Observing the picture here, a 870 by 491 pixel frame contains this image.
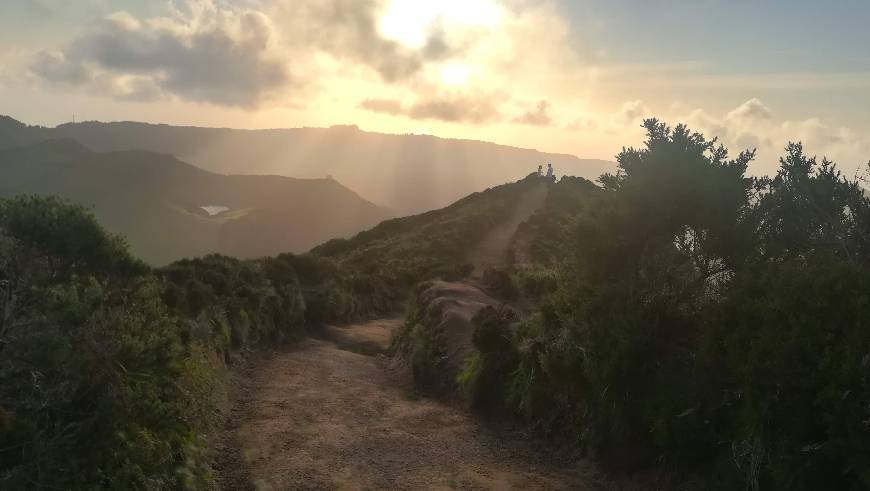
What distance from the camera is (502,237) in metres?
50.2

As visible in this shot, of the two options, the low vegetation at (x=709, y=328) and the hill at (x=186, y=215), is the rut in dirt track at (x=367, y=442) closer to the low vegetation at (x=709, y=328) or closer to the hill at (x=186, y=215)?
the low vegetation at (x=709, y=328)

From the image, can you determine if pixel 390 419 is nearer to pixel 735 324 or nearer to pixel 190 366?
pixel 190 366

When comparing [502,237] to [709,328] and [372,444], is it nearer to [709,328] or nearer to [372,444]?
[372,444]

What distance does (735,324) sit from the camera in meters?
8.91

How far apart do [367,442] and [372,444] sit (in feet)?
0.53

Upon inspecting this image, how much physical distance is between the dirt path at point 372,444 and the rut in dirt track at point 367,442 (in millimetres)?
20

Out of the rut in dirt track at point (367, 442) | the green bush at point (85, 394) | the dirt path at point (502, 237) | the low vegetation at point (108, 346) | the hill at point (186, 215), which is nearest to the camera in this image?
the green bush at point (85, 394)

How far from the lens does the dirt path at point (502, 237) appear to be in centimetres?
4176

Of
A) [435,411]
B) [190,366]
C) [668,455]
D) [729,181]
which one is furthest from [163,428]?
[729,181]

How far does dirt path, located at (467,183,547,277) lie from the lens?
41.8 meters

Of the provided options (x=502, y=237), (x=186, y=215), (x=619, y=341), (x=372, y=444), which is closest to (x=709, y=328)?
(x=619, y=341)

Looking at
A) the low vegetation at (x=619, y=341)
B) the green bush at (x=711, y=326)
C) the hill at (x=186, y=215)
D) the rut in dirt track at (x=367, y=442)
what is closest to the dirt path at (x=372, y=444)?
the rut in dirt track at (x=367, y=442)

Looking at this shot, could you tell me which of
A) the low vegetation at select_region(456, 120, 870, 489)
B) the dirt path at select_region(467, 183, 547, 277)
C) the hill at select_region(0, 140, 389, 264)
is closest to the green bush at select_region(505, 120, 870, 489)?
the low vegetation at select_region(456, 120, 870, 489)

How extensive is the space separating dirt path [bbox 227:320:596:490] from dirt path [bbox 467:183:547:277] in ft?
59.7
